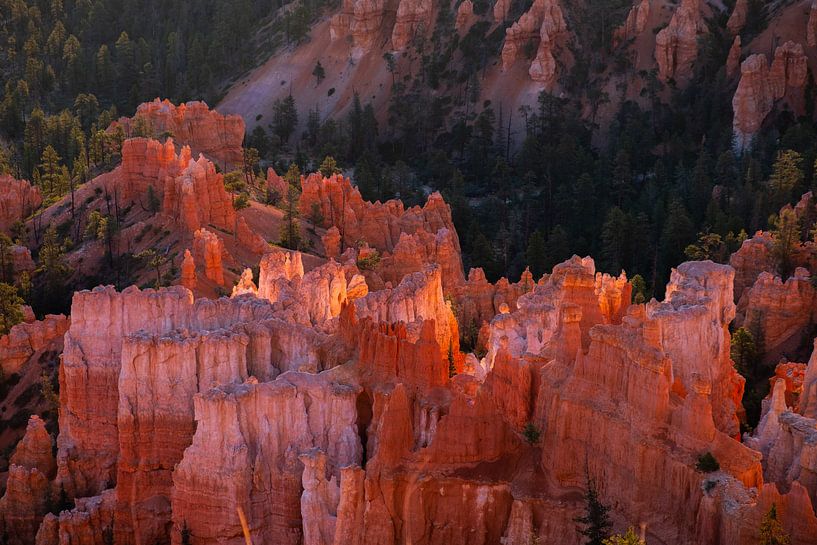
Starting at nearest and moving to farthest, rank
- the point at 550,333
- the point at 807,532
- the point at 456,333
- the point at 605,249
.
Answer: the point at 807,532
the point at 550,333
the point at 456,333
the point at 605,249

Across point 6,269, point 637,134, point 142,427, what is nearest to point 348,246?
point 6,269

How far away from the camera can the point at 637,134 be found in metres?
108

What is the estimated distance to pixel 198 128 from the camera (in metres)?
92.5

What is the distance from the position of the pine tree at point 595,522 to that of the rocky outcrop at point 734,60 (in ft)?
273

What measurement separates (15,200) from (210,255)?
24730 mm

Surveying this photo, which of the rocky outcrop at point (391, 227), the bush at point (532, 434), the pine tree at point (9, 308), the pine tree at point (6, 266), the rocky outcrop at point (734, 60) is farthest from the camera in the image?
the rocky outcrop at point (734, 60)

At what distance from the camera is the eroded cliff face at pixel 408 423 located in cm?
3438

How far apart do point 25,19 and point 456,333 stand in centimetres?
9916

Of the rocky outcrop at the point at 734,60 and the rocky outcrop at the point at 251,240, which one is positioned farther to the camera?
the rocky outcrop at the point at 734,60

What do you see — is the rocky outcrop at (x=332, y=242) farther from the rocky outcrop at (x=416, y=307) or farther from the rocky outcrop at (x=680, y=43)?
the rocky outcrop at (x=680, y=43)

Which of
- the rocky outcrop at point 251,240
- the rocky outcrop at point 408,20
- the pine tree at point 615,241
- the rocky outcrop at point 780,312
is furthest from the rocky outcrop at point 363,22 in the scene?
the rocky outcrop at point 780,312

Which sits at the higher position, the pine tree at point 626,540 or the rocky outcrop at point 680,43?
the rocky outcrop at point 680,43

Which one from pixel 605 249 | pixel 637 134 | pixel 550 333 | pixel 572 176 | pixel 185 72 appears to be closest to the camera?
pixel 550 333

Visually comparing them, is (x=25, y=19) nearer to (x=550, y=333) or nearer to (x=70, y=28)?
(x=70, y=28)
